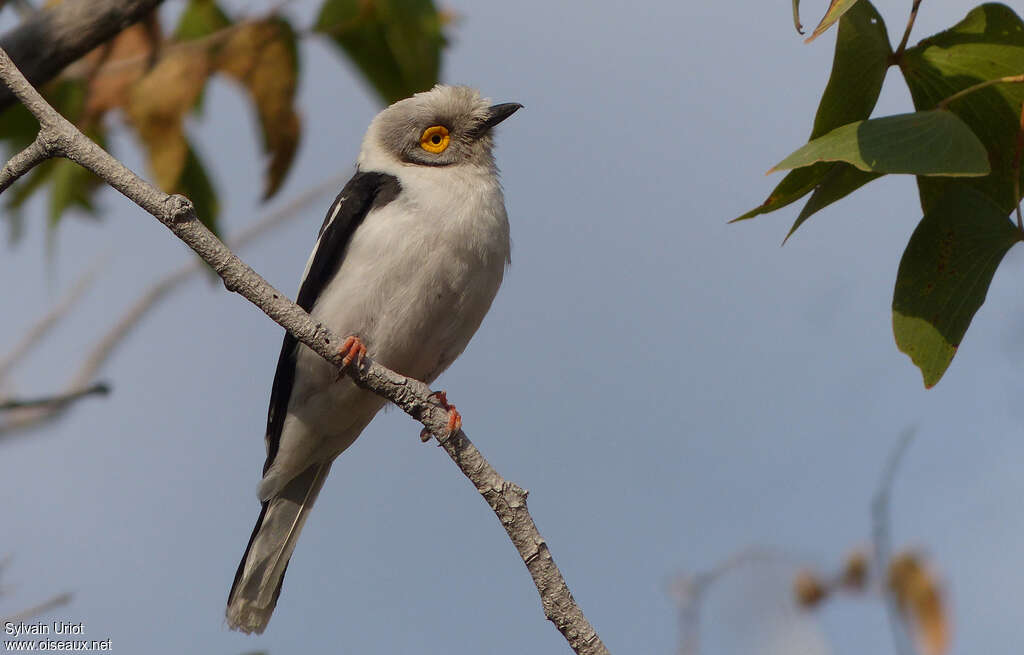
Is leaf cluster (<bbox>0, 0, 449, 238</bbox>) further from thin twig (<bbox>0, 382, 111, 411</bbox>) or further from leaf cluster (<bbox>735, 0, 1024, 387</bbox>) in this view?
leaf cluster (<bbox>735, 0, 1024, 387</bbox>)

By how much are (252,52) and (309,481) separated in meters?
1.98

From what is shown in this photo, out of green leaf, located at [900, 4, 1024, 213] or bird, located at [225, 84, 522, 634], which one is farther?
bird, located at [225, 84, 522, 634]

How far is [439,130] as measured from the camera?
5.27 m

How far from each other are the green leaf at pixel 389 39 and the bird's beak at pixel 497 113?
0.36 metres

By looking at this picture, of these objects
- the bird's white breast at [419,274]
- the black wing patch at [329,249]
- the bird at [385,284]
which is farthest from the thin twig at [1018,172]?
the black wing patch at [329,249]

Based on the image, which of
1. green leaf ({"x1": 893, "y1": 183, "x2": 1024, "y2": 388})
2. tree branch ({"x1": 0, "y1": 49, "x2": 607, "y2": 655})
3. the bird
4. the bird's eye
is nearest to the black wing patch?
the bird

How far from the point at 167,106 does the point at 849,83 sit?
3073 millimetres

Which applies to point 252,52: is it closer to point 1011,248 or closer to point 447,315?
point 447,315

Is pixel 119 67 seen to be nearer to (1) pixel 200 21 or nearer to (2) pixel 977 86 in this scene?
(1) pixel 200 21

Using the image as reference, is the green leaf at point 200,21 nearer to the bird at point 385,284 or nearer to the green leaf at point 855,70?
the bird at point 385,284

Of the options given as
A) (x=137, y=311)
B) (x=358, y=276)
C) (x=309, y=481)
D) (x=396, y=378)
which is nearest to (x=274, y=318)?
(x=396, y=378)

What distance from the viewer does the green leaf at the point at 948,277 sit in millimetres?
2617

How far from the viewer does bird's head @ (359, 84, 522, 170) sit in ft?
17.0

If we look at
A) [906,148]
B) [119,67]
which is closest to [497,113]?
[119,67]
